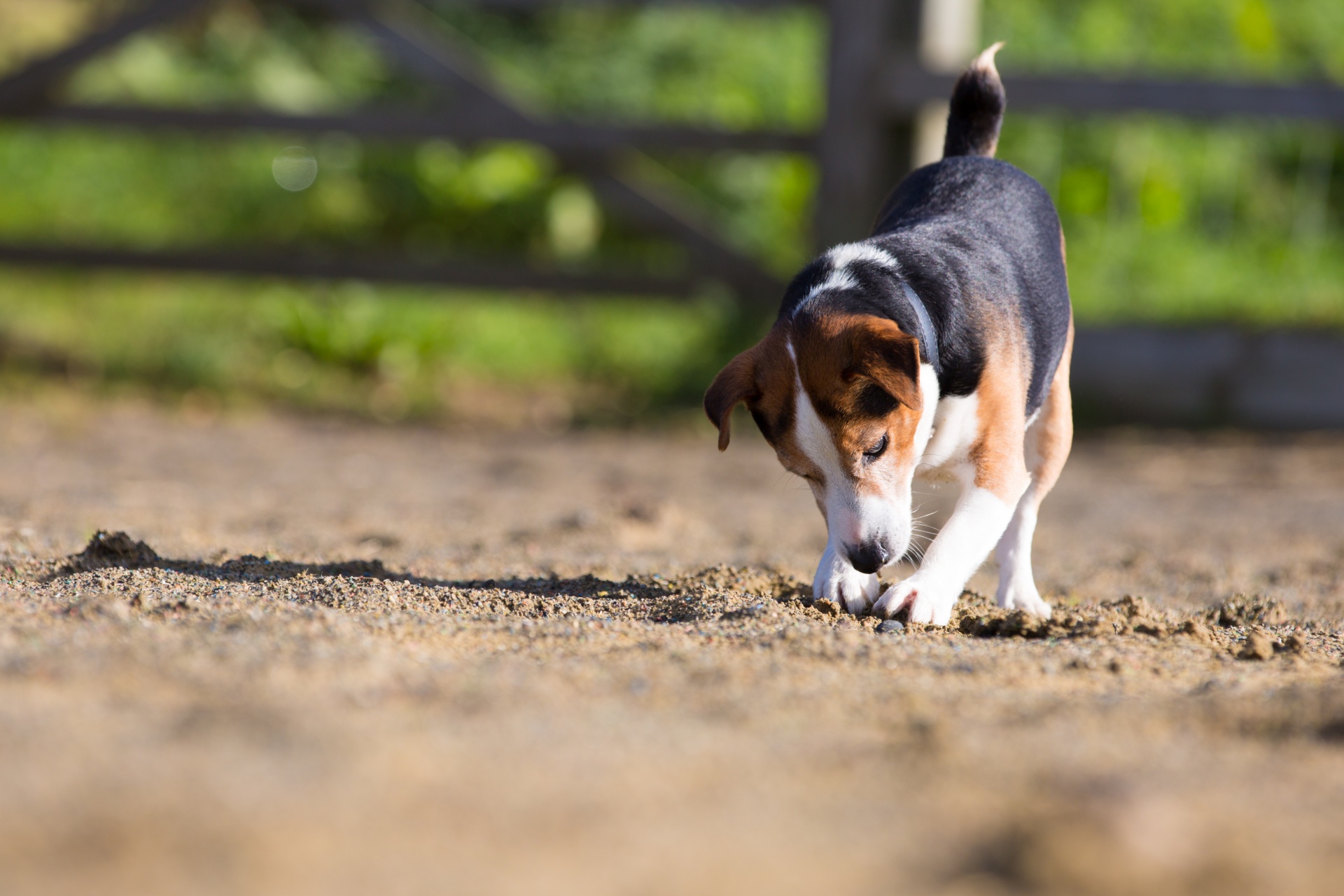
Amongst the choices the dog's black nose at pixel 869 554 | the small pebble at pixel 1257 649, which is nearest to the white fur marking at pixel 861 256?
the dog's black nose at pixel 869 554

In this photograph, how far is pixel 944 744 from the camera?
2.10 m

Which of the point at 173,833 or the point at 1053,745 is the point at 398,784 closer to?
the point at 173,833

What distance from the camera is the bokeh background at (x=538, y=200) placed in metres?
8.31

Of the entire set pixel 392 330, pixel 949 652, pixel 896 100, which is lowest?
pixel 949 652

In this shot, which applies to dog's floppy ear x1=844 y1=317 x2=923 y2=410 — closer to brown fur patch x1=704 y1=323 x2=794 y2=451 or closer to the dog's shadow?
brown fur patch x1=704 y1=323 x2=794 y2=451

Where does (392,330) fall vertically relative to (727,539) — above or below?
above

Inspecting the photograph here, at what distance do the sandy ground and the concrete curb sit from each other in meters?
3.37

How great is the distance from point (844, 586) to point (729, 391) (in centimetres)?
58

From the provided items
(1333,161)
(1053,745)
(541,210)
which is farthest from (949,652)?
(1333,161)

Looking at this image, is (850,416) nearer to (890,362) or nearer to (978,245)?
(890,362)

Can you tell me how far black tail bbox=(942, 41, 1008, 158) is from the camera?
14.5 feet

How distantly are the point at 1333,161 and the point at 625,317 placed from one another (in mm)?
6632

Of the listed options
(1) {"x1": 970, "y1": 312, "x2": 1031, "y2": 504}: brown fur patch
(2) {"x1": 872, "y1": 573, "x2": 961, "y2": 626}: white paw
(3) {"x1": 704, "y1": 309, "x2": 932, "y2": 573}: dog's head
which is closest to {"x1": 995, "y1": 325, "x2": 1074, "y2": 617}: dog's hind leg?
(1) {"x1": 970, "y1": 312, "x2": 1031, "y2": 504}: brown fur patch

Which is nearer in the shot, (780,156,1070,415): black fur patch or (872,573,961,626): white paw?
(872,573,961,626): white paw
